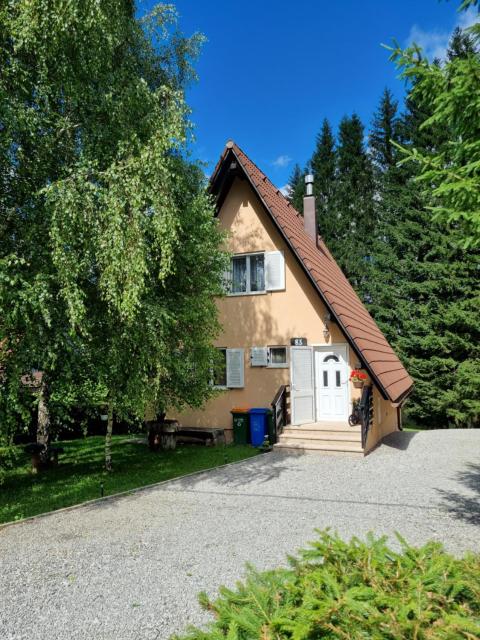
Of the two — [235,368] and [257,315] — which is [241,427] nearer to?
[235,368]

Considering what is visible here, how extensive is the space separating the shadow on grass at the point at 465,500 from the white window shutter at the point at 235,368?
694 cm

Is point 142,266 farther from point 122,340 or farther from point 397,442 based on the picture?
point 397,442

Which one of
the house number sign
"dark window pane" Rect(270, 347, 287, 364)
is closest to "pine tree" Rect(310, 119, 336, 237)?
"dark window pane" Rect(270, 347, 287, 364)

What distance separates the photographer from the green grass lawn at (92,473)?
821 centimetres

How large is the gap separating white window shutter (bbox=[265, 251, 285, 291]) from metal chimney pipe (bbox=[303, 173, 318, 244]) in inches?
148

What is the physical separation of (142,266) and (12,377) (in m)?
2.52

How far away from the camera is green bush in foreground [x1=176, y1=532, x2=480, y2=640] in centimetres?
195

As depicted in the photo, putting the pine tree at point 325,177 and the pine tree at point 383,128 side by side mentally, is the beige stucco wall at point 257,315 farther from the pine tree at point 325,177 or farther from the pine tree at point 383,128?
the pine tree at point 383,128

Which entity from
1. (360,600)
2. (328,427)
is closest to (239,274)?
(328,427)

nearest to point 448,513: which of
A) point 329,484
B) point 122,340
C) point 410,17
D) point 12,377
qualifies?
point 329,484

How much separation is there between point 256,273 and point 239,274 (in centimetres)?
61

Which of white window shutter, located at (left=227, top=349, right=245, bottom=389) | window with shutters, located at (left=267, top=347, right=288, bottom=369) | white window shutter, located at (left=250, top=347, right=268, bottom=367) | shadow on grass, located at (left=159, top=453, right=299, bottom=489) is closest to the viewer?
shadow on grass, located at (left=159, top=453, right=299, bottom=489)

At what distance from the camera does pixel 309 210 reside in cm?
1758

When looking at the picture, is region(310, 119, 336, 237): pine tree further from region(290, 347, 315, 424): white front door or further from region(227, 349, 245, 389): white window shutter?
region(290, 347, 315, 424): white front door
